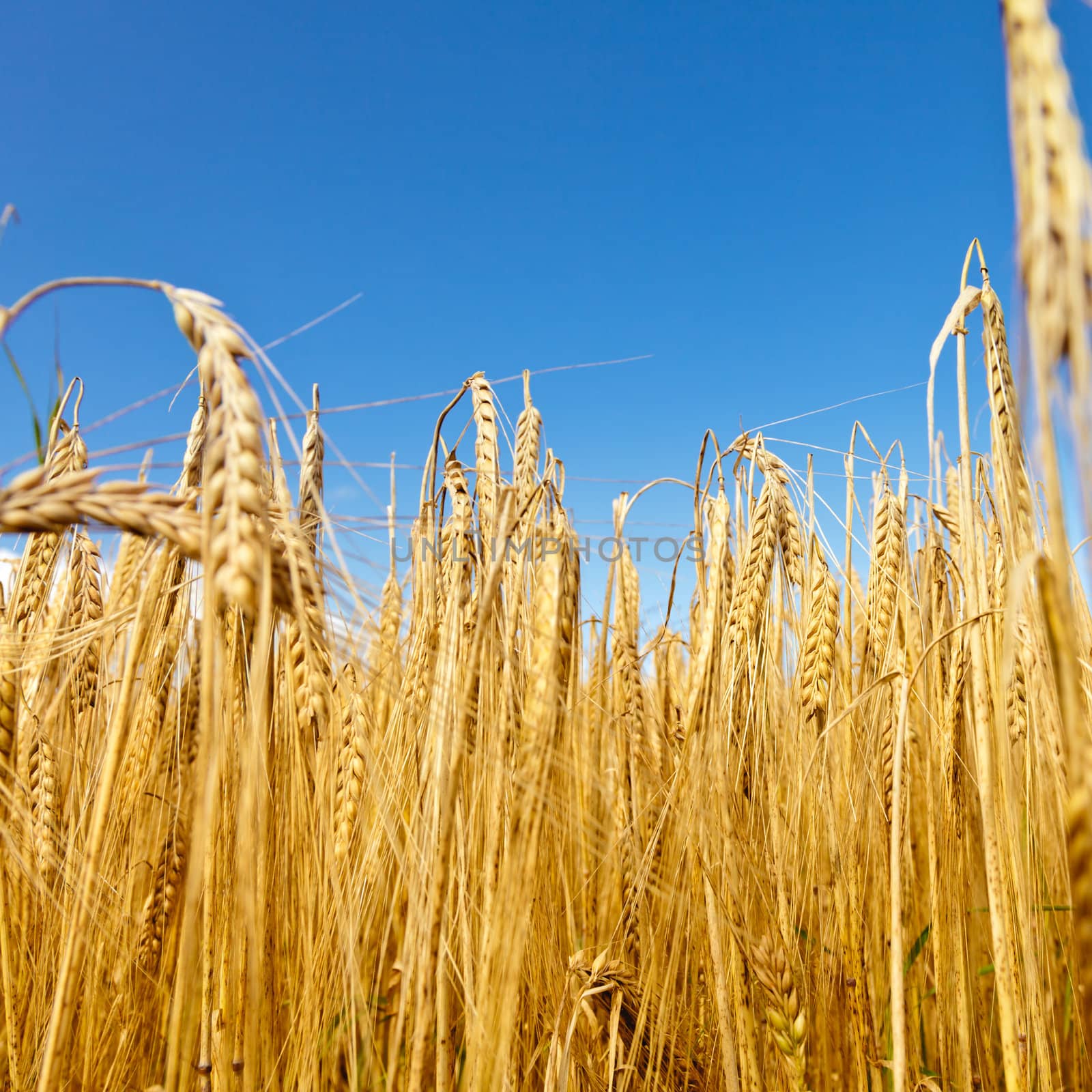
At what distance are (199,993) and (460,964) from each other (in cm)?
55

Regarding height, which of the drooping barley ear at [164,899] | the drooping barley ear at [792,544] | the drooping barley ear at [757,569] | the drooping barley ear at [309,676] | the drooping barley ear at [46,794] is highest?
the drooping barley ear at [792,544]

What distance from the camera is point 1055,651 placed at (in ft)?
2.05

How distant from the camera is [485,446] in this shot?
1.63 meters

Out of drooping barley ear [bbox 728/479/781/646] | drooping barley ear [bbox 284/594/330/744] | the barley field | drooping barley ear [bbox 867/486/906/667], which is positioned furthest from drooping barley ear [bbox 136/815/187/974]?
drooping barley ear [bbox 867/486/906/667]

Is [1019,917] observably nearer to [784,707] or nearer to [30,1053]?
[784,707]

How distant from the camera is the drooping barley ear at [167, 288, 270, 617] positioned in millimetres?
749

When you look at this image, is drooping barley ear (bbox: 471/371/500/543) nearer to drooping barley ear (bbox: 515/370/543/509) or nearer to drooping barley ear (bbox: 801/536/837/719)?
drooping barley ear (bbox: 515/370/543/509)

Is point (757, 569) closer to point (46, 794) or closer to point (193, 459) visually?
point (193, 459)

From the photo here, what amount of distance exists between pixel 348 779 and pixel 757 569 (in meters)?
1.08

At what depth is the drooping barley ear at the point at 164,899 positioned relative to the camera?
5.89 ft

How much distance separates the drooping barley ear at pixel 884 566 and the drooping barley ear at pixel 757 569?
434 mm

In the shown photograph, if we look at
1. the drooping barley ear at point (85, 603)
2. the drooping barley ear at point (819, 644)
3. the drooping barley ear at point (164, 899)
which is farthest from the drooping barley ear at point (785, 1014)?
the drooping barley ear at point (85, 603)

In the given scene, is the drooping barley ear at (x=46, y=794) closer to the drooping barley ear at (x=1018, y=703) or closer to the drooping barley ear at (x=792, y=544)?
the drooping barley ear at (x=792, y=544)

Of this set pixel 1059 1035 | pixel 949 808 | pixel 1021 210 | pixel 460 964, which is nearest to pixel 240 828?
pixel 1021 210
